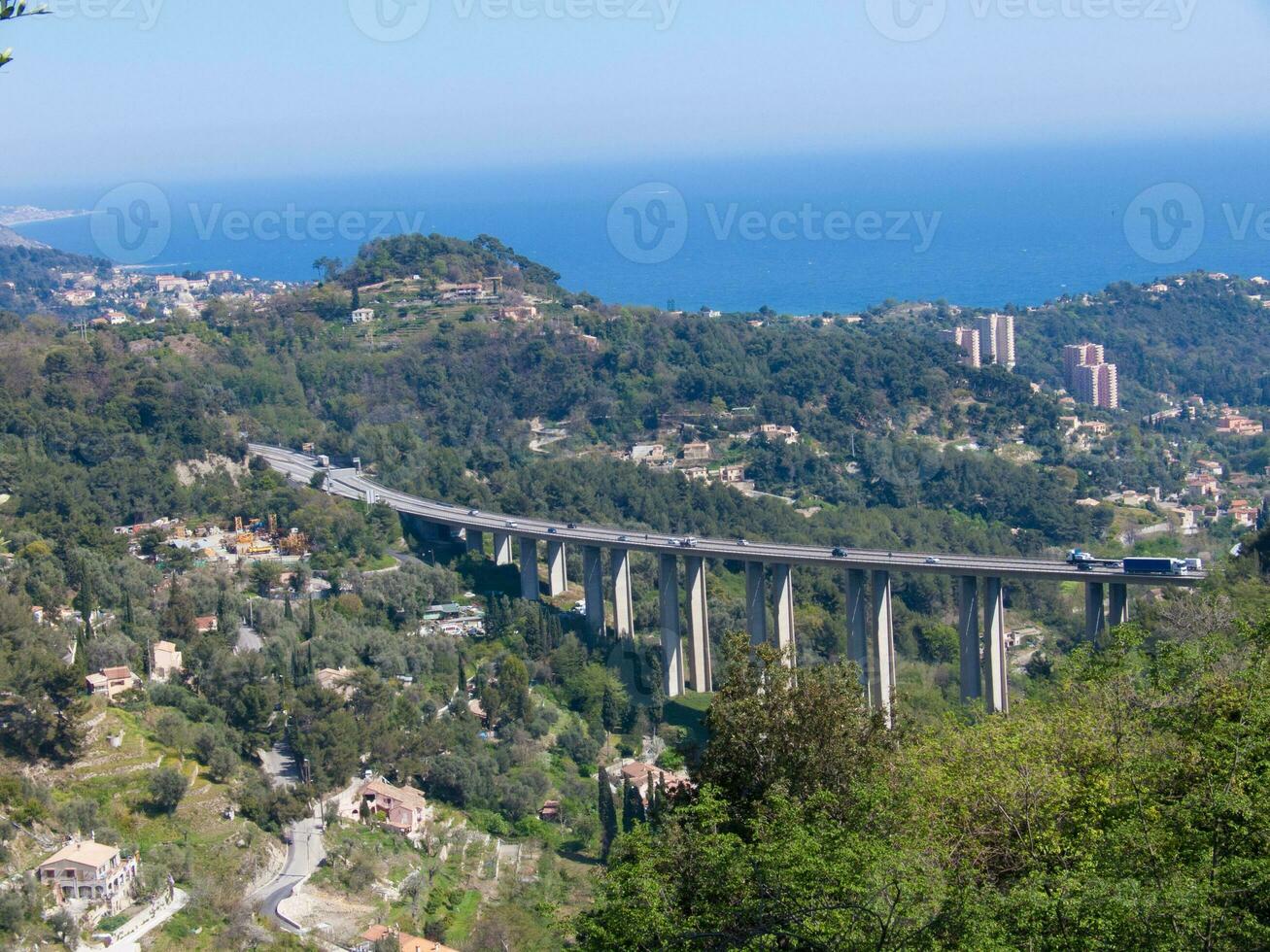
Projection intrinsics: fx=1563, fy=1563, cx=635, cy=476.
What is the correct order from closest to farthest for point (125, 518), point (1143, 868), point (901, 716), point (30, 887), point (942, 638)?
point (1143, 868) → point (901, 716) → point (30, 887) → point (942, 638) → point (125, 518)

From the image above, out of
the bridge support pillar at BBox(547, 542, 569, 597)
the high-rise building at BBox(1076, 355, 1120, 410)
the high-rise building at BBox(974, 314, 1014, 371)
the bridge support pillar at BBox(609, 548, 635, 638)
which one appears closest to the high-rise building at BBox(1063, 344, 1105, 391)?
the high-rise building at BBox(1076, 355, 1120, 410)

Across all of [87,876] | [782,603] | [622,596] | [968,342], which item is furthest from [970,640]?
[968,342]

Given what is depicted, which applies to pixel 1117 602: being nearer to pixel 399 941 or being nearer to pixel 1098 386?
pixel 399 941

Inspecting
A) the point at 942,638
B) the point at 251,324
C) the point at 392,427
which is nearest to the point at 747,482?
the point at 392,427

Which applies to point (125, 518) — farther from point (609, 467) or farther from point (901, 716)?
point (901, 716)

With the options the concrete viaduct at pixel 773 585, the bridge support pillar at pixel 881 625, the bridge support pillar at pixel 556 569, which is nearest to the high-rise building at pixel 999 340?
the concrete viaduct at pixel 773 585

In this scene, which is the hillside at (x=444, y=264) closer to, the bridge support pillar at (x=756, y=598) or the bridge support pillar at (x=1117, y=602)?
the bridge support pillar at (x=756, y=598)
